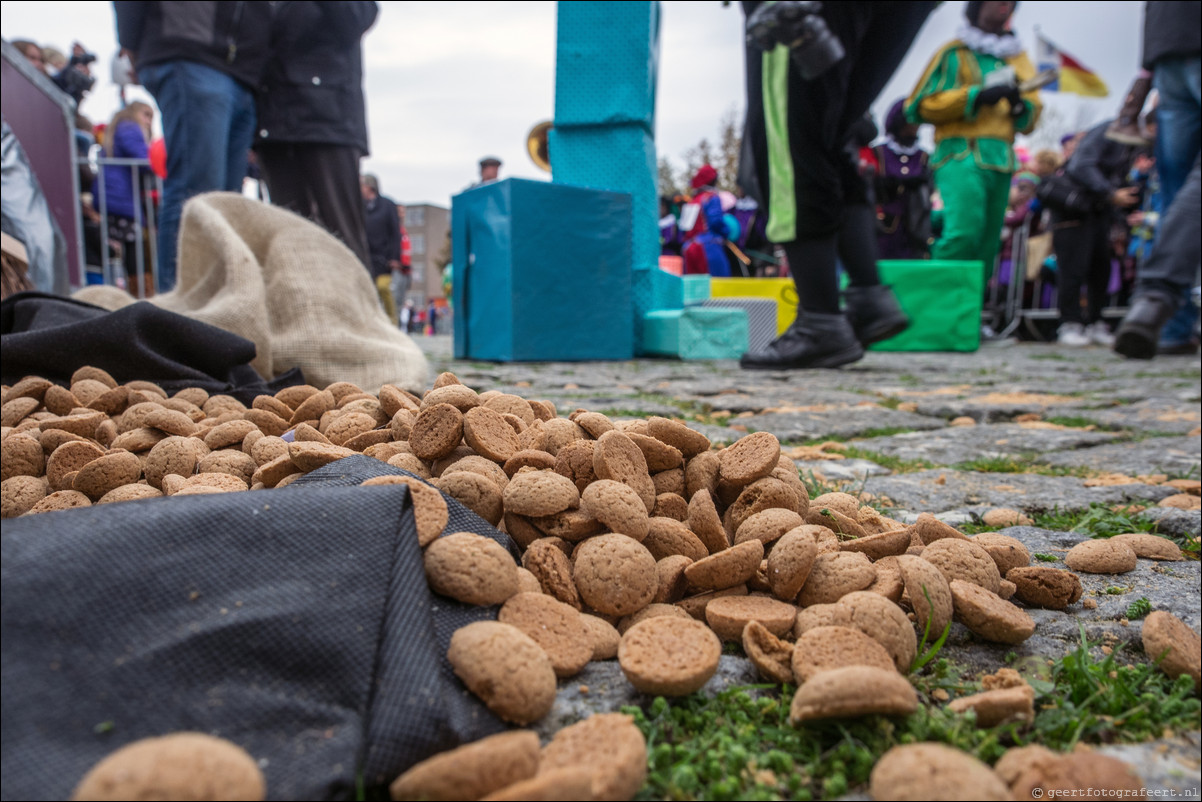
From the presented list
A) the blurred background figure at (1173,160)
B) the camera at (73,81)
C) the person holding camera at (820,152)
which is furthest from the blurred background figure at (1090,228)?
the camera at (73,81)

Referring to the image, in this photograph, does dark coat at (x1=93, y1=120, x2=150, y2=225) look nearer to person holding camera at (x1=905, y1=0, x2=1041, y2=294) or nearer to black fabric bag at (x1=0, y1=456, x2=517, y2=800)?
person holding camera at (x1=905, y1=0, x2=1041, y2=294)

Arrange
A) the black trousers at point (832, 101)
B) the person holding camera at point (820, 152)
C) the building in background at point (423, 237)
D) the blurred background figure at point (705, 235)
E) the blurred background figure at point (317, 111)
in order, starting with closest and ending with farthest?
the person holding camera at point (820, 152)
the black trousers at point (832, 101)
the blurred background figure at point (317, 111)
the blurred background figure at point (705, 235)
the building in background at point (423, 237)

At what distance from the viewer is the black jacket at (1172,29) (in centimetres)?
415

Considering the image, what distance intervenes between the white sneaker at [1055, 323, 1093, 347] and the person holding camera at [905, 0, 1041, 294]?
6.83ft

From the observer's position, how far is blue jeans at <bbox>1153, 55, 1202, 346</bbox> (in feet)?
14.3

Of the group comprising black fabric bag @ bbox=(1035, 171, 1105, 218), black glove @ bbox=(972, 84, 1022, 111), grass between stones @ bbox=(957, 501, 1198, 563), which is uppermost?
black glove @ bbox=(972, 84, 1022, 111)

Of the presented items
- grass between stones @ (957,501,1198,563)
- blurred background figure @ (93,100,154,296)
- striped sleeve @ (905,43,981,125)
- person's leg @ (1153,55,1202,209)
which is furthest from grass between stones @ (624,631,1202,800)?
blurred background figure @ (93,100,154,296)

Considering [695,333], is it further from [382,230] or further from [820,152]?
[382,230]

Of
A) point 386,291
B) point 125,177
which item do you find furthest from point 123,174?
point 386,291

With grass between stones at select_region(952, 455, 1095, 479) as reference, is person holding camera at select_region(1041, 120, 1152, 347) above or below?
above

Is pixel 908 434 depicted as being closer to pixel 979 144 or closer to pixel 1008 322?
pixel 979 144

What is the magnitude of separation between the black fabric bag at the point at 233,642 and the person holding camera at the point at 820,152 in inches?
123

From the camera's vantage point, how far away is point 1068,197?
771 centimetres

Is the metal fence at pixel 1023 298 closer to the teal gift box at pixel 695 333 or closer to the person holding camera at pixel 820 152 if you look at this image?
the teal gift box at pixel 695 333
